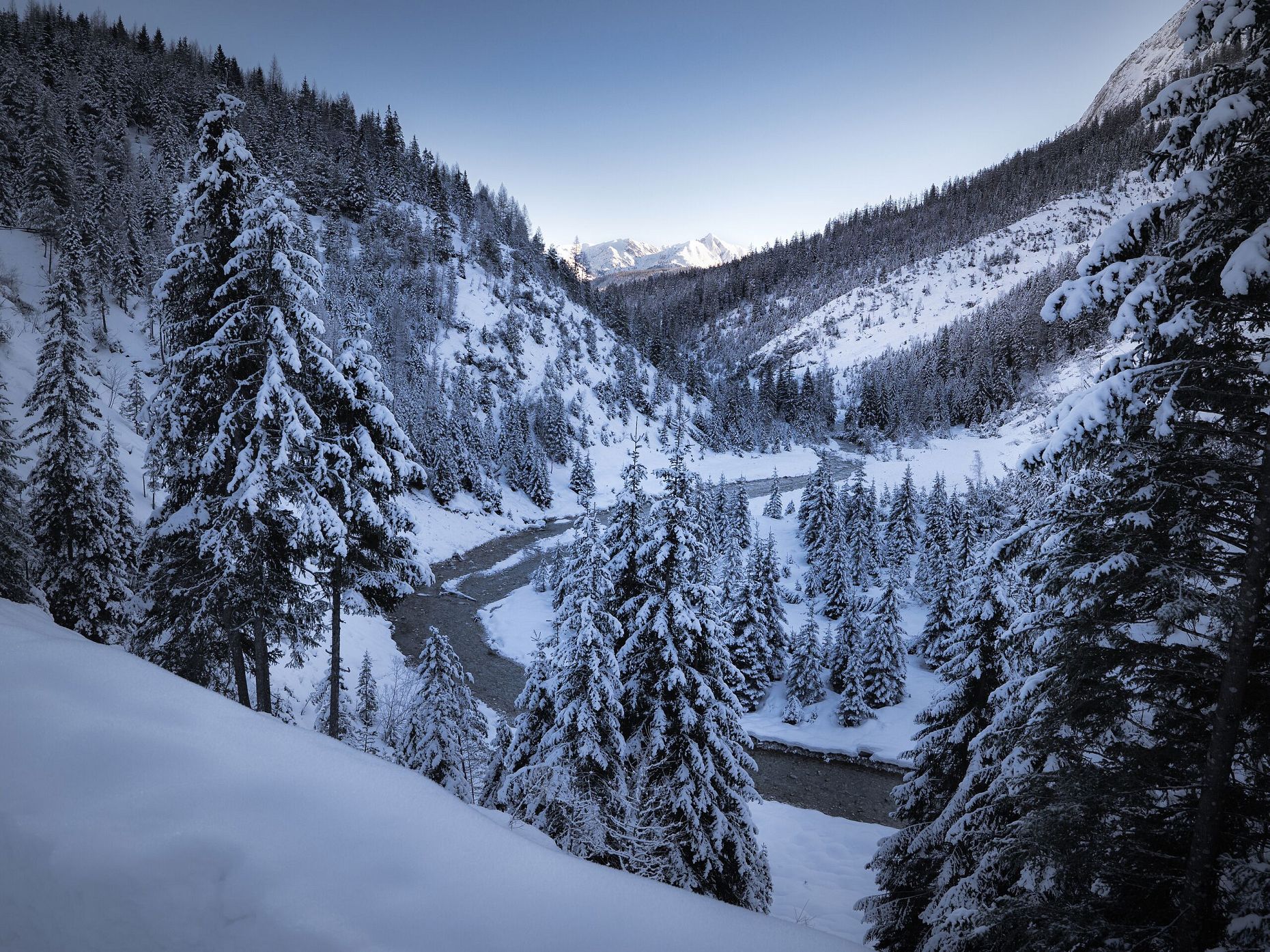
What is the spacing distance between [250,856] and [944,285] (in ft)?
667

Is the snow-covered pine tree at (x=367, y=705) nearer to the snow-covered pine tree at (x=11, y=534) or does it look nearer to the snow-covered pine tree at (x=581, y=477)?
the snow-covered pine tree at (x=11, y=534)

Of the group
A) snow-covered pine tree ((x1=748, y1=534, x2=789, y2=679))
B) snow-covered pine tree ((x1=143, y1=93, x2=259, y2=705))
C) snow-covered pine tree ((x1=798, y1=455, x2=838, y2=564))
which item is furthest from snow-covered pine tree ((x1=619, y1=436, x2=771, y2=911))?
snow-covered pine tree ((x1=798, y1=455, x2=838, y2=564))

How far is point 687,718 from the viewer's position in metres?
9.81

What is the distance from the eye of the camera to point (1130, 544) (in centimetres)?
490

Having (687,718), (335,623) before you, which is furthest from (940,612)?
(335,623)

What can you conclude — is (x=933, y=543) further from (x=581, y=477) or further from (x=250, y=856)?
(x=250, y=856)

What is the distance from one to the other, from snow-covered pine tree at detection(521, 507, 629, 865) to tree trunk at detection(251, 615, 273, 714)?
541 cm

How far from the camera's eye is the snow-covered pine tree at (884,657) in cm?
2920

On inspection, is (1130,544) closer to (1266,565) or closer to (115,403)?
(1266,565)

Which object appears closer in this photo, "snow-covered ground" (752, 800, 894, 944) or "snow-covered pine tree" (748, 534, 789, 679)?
"snow-covered ground" (752, 800, 894, 944)

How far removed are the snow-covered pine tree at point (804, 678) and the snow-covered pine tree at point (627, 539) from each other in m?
20.9

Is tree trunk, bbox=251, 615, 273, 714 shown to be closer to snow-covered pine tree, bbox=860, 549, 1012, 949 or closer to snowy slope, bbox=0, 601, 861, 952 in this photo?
snowy slope, bbox=0, 601, 861, 952

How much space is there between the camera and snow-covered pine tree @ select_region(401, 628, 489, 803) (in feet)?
47.7

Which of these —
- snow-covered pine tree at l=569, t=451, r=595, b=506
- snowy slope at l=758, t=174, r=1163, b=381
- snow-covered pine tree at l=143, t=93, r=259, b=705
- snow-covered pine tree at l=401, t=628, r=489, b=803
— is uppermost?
snowy slope at l=758, t=174, r=1163, b=381
